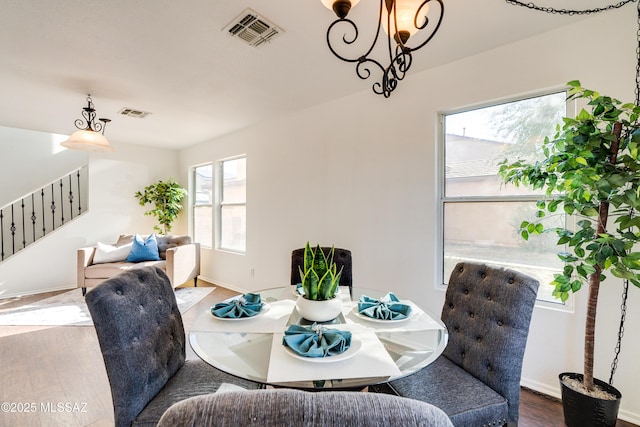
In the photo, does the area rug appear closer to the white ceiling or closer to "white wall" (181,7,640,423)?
"white wall" (181,7,640,423)

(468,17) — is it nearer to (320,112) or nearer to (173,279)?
(320,112)

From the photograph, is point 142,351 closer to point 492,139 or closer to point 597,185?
point 597,185

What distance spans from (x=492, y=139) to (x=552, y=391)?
1868mm

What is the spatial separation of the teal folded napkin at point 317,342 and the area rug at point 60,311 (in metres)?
3.21

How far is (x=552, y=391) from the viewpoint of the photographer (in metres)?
2.04

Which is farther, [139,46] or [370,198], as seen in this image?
[370,198]

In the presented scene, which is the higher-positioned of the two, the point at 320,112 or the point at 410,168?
the point at 320,112

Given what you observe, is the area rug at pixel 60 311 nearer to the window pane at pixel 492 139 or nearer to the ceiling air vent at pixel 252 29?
the ceiling air vent at pixel 252 29

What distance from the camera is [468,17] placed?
1.91m

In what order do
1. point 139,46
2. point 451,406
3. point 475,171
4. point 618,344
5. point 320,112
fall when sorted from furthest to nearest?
point 320,112 → point 475,171 → point 139,46 → point 618,344 → point 451,406

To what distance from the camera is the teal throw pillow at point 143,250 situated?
14.5 feet

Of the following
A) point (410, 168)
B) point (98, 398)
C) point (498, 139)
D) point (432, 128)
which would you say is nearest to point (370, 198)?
point (410, 168)

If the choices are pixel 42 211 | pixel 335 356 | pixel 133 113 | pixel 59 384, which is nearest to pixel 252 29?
pixel 335 356

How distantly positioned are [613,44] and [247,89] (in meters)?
2.84
